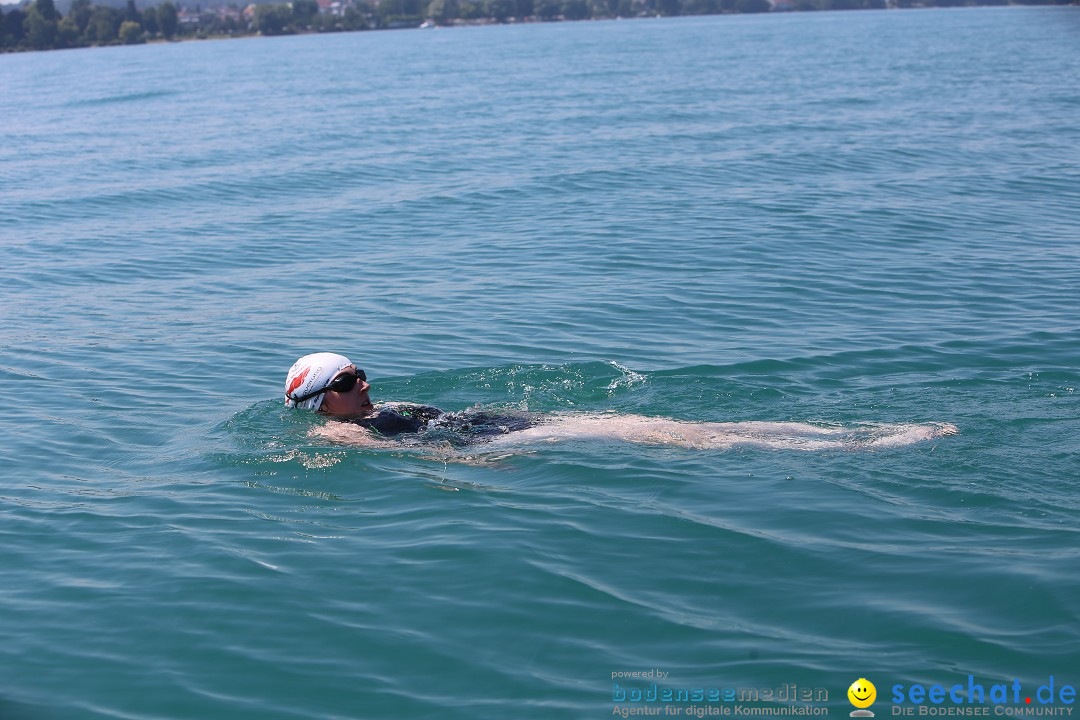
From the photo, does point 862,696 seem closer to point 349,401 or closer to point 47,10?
point 349,401

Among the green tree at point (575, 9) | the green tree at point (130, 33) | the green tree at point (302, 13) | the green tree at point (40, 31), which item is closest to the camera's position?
the green tree at point (40, 31)

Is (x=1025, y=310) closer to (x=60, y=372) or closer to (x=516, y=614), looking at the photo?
(x=516, y=614)

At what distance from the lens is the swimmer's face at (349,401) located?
9.73 metres

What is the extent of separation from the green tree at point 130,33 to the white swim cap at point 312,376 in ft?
477

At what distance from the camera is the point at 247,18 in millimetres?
176750

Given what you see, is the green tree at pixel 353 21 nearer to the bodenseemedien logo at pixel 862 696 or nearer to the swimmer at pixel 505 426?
the swimmer at pixel 505 426

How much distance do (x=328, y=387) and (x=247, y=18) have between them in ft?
595

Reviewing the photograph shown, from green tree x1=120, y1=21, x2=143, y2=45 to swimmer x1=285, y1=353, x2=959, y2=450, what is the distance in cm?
14549

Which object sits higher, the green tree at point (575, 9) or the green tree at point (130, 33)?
the green tree at point (575, 9)

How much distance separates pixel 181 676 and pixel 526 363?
641 cm

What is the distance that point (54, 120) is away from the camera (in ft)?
142

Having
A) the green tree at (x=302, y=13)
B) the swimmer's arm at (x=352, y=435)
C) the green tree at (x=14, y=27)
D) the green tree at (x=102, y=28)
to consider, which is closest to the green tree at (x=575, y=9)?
the green tree at (x=302, y=13)

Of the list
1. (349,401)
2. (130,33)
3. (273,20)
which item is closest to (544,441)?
(349,401)

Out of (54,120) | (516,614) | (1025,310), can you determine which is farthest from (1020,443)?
(54,120)
